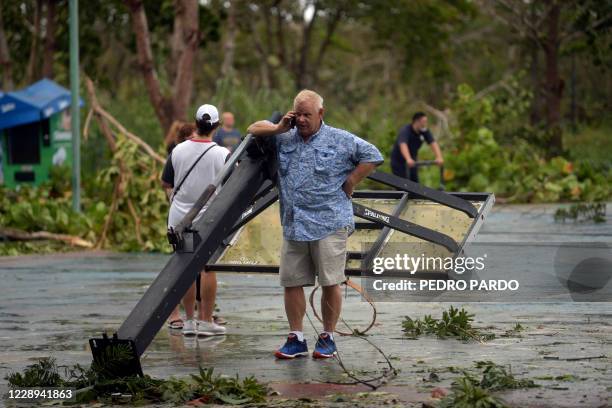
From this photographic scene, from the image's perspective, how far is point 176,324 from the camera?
12281 mm

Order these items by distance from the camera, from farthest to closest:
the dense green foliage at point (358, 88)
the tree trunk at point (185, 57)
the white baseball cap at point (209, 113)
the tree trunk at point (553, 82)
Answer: the tree trunk at point (553, 82) < the tree trunk at point (185, 57) < the dense green foliage at point (358, 88) < the white baseball cap at point (209, 113)

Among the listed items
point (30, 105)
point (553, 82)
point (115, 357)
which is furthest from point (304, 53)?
point (115, 357)

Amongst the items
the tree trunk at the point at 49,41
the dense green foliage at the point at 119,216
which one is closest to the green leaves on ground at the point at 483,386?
the dense green foliage at the point at 119,216

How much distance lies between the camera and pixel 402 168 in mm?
22938

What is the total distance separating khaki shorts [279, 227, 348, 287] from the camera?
394 inches

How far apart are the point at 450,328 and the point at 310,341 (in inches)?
42.3

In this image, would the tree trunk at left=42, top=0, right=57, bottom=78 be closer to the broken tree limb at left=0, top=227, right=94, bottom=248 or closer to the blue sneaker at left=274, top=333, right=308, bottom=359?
the broken tree limb at left=0, top=227, right=94, bottom=248

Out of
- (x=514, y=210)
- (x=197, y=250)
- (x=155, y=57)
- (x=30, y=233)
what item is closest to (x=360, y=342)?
(x=197, y=250)

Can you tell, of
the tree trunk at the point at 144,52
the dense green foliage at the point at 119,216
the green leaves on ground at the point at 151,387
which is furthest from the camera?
the tree trunk at the point at 144,52

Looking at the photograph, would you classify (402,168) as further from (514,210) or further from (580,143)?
(580,143)

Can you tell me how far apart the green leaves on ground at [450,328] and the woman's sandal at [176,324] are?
2.00 m

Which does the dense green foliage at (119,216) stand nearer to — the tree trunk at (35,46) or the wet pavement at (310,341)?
the wet pavement at (310,341)

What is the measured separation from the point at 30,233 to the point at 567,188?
12.2m

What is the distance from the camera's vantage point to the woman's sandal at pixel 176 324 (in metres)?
12.2
